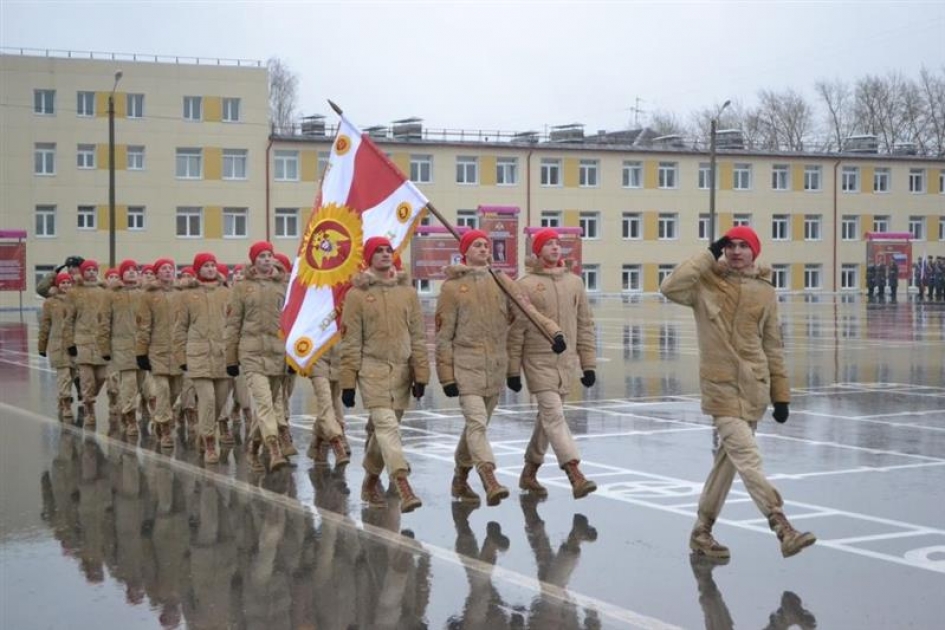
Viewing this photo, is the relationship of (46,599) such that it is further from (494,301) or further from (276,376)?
(276,376)

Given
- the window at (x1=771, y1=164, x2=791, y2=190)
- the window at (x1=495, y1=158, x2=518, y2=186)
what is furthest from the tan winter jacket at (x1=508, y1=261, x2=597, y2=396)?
the window at (x1=771, y1=164, x2=791, y2=190)

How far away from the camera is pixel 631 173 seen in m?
74.2

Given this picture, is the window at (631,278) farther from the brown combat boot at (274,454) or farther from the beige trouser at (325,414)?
the brown combat boot at (274,454)

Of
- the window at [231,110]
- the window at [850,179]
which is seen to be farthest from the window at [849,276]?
the window at [231,110]

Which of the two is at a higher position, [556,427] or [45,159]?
[45,159]

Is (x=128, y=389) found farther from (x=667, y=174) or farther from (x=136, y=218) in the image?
(x=667, y=174)

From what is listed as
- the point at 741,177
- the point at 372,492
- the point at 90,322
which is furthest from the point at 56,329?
the point at 741,177

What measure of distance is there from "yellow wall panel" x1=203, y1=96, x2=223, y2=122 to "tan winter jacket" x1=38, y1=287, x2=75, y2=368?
164 ft

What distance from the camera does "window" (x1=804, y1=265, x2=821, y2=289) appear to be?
77.6 meters

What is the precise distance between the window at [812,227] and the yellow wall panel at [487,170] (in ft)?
61.1

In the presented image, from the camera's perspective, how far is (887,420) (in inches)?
628

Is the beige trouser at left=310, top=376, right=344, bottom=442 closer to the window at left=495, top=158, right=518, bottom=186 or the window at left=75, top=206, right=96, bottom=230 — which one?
the window at left=75, top=206, right=96, bottom=230

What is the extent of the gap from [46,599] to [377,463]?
11.0 feet

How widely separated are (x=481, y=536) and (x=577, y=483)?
3.69ft
